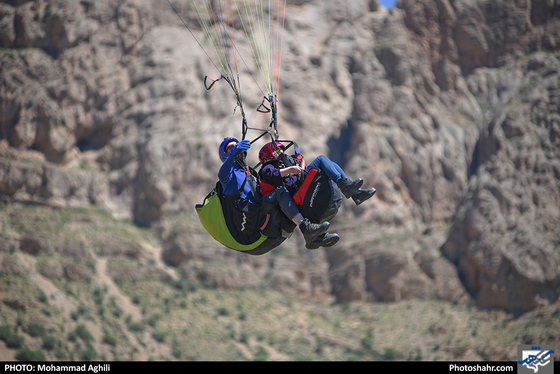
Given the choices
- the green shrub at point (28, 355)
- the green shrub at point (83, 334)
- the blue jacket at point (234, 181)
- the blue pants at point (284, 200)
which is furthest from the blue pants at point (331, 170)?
the green shrub at point (83, 334)

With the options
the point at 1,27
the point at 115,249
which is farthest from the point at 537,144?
the point at 1,27

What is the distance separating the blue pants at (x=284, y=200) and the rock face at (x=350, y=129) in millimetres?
30994

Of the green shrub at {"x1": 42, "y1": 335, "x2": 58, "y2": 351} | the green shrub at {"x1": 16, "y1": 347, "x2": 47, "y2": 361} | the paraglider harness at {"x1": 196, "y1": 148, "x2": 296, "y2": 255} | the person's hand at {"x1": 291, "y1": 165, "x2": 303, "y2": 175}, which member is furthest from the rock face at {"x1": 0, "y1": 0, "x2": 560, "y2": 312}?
the person's hand at {"x1": 291, "y1": 165, "x2": 303, "y2": 175}

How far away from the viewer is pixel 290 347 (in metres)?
39.1

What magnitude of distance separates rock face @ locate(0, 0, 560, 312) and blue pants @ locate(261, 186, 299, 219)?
102 ft

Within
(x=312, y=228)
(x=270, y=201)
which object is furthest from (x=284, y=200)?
(x=312, y=228)

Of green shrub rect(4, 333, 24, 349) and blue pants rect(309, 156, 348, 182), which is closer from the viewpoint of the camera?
blue pants rect(309, 156, 348, 182)

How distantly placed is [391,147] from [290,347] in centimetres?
1728

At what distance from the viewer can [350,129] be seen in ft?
166

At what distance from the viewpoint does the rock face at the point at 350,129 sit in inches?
1700

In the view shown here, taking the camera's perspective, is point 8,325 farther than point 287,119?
No

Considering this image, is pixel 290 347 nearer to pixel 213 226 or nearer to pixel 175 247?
pixel 175 247

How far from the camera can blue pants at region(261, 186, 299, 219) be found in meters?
12.3

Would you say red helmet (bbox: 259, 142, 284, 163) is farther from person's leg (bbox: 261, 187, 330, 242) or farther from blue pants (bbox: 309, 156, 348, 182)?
blue pants (bbox: 309, 156, 348, 182)
